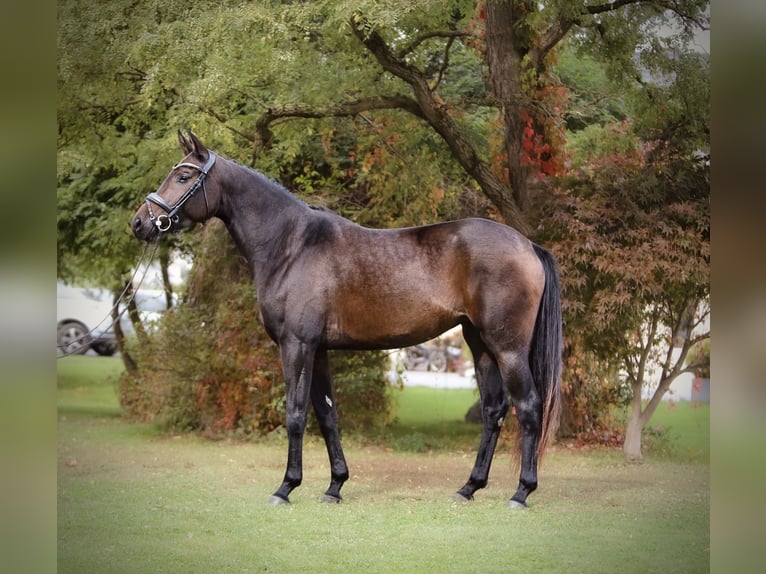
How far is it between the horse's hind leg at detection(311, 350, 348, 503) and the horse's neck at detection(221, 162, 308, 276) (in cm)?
68

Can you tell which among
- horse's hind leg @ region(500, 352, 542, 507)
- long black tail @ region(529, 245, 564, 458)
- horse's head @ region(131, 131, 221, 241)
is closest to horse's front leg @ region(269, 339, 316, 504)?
horse's head @ region(131, 131, 221, 241)

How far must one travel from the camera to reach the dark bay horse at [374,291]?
5.29 metres

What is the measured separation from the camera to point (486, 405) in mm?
5473

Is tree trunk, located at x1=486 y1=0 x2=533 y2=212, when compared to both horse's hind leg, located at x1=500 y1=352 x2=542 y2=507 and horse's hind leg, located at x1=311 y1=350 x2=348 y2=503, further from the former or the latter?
horse's hind leg, located at x1=311 y1=350 x2=348 y2=503

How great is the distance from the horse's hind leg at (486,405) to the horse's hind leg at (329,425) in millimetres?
727

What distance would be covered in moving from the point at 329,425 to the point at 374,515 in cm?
59

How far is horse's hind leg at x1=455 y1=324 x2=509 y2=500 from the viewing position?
5441mm

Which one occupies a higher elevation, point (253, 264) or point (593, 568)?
point (253, 264)

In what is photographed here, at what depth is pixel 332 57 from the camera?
7.63 m

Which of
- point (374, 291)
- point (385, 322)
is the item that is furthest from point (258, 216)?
point (385, 322)

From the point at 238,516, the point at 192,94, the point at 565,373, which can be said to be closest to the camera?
the point at 238,516
